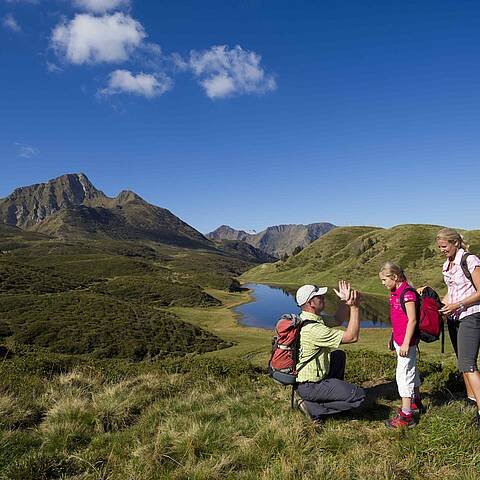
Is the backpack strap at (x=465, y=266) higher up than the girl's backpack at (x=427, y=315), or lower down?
higher up

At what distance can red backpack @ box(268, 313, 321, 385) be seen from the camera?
6.98 metres

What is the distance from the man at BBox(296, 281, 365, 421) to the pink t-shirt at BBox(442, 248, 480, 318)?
69.9 inches

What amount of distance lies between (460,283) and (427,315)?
0.84 meters

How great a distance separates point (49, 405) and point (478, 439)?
7.75 m

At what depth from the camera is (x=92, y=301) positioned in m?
53.8

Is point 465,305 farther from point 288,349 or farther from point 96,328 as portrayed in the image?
point 96,328

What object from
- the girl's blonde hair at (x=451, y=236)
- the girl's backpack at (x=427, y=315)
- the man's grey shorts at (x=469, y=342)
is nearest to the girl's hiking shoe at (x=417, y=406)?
the man's grey shorts at (x=469, y=342)

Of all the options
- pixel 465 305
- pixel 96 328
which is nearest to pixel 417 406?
pixel 465 305

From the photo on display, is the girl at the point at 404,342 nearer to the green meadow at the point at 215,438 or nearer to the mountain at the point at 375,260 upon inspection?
the green meadow at the point at 215,438

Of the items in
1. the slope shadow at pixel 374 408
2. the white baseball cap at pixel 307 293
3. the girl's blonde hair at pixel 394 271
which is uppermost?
the girl's blonde hair at pixel 394 271

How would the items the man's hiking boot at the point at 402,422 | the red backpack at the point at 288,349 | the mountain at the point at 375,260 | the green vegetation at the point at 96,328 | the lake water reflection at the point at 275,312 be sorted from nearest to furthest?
1. the man's hiking boot at the point at 402,422
2. the red backpack at the point at 288,349
3. the green vegetation at the point at 96,328
4. the lake water reflection at the point at 275,312
5. the mountain at the point at 375,260

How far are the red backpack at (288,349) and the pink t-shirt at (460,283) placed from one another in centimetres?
267

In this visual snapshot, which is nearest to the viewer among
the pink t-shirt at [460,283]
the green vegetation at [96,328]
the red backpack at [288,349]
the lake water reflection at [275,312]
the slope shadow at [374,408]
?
the pink t-shirt at [460,283]

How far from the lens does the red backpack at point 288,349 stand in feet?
22.9
